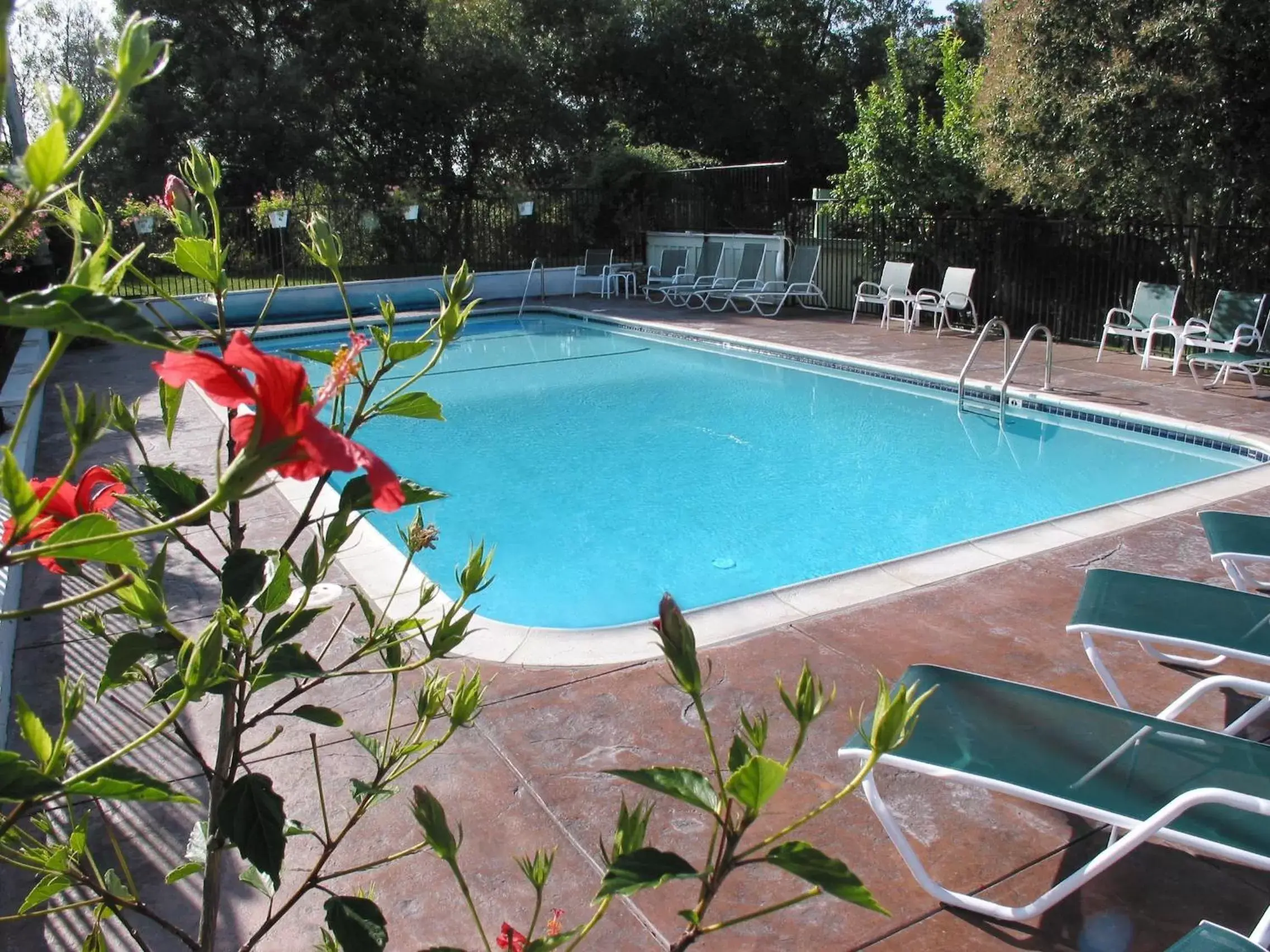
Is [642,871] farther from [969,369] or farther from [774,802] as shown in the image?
[969,369]

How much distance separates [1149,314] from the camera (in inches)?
388

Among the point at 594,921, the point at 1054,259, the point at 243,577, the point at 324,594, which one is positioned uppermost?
the point at 1054,259

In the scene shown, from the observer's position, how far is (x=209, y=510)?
0.56m

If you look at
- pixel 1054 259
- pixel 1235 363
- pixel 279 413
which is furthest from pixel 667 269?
pixel 279 413

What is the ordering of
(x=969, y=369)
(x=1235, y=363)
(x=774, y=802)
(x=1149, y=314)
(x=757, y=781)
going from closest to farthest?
(x=757, y=781)
(x=774, y=802)
(x=1235, y=363)
(x=969, y=369)
(x=1149, y=314)

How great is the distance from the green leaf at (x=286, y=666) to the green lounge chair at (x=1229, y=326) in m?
9.38

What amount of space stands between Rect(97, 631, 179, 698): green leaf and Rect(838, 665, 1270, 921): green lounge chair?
1.49m


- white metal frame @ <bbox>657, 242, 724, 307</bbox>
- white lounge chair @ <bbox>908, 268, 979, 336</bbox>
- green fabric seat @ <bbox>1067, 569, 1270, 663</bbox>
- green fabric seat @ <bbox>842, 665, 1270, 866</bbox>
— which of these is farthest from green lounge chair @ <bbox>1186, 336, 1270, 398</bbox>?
white metal frame @ <bbox>657, 242, 724, 307</bbox>

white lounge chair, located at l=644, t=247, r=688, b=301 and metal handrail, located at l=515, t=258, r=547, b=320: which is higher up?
white lounge chair, located at l=644, t=247, r=688, b=301

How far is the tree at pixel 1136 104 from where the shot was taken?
8352 mm

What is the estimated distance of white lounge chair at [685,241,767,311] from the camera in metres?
A: 14.9

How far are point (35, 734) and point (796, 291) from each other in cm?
1460

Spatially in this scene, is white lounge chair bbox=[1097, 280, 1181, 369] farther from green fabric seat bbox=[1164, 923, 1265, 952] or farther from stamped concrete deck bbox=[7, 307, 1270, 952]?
green fabric seat bbox=[1164, 923, 1265, 952]

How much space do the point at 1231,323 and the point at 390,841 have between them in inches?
353
